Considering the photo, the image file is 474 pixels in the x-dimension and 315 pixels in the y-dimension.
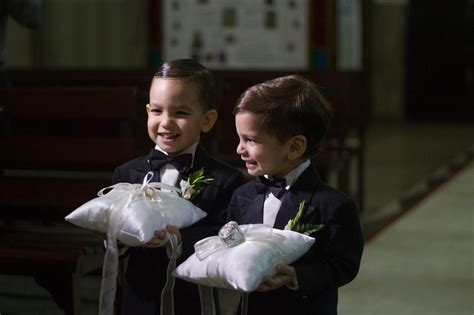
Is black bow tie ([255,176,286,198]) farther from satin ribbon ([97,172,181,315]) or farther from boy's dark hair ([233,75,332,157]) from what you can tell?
satin ribbon ([97,172,181,315])

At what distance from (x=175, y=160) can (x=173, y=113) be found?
0.43 feet

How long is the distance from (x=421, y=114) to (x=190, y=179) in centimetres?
1334

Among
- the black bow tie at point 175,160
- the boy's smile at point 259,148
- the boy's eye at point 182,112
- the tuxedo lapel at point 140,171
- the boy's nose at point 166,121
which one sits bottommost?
the tuxedo lapel at point 140,171

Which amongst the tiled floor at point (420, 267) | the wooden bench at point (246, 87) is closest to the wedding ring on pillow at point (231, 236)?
the tiled floor at point (420, 267)

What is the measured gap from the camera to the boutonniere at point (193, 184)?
104 inches

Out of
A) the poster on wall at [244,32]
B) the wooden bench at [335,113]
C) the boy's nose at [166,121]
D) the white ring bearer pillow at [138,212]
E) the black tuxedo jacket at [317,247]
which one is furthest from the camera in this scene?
the poster on wall at [244,32]

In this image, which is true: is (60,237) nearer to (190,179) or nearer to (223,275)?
(190,179)

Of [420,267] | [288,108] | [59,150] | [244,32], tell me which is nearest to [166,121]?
[288,108]

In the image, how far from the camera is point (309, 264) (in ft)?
7.70

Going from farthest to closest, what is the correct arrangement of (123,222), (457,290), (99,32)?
(99,32)
(457,290)
(123,222)

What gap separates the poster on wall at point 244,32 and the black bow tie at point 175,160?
10390 mm

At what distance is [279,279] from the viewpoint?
2.28 metres

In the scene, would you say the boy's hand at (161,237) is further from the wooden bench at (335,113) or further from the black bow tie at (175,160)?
the wooden bench at (335,113)

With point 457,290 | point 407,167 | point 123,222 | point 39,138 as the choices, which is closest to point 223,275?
point 123,222
